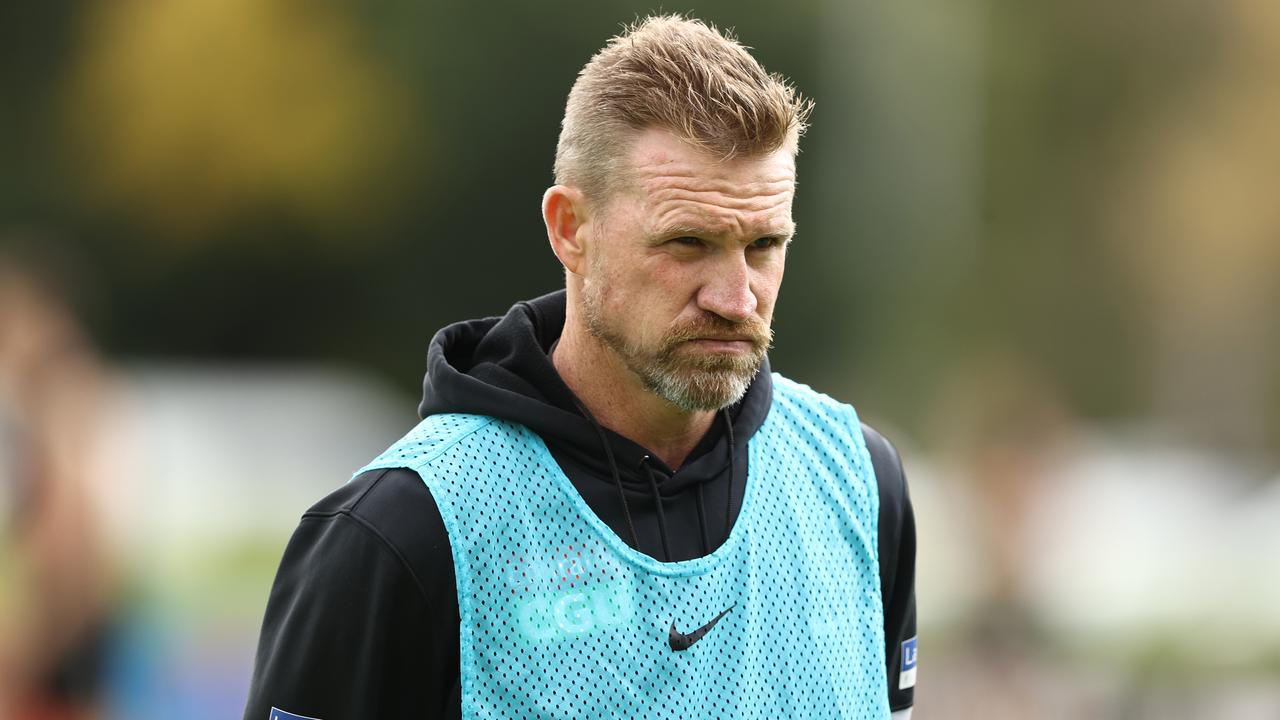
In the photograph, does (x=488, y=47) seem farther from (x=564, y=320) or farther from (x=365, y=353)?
(x=564, y=320)

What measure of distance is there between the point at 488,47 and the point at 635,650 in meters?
15.5

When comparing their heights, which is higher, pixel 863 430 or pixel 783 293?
pixel 863 430

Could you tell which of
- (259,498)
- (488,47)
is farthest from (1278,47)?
(259,498)

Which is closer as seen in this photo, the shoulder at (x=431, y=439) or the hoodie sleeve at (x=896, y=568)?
the shoulder at (x=431, y=439)

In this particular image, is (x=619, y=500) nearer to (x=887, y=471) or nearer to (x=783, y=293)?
(x=887, y=471)

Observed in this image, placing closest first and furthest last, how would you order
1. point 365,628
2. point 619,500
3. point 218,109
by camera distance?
1. point 365,628
2. point 619,500
3. point 218,109

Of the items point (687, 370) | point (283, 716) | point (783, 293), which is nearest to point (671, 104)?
point (687, 370)

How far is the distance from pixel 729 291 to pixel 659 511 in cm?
42

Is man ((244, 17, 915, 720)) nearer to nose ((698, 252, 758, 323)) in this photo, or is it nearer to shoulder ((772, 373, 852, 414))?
nose ((698, 252, 758, 323))

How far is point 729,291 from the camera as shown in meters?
2.86

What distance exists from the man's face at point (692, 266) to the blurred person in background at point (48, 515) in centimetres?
418

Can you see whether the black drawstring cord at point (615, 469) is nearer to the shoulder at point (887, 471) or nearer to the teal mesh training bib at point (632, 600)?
the teal mesh training bib at point (632, 600)

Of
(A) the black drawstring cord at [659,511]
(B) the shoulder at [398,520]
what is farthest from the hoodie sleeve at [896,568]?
Answer: (B) the shoulder at [398,520]

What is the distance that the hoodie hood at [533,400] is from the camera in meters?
2.96
